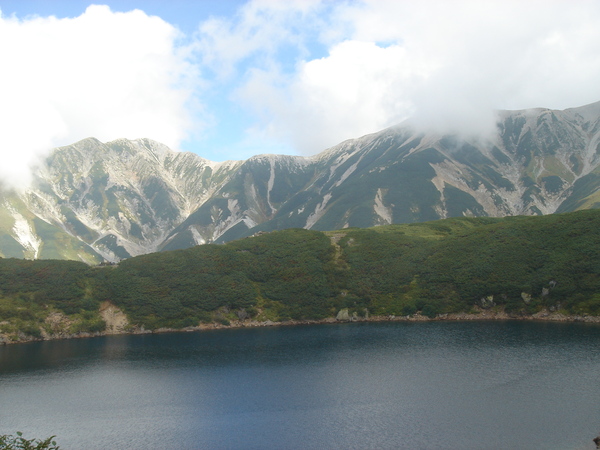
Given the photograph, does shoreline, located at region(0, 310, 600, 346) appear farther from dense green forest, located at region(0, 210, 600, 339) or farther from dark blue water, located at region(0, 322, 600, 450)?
dark blue water, located at region(0, 322, 600, 450)

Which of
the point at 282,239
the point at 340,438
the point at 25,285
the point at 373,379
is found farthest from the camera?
the point at 282,239

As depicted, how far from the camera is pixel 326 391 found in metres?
68.2

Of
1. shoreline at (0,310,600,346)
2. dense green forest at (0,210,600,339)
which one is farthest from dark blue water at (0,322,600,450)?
dense green forest at (0,210,600,339)

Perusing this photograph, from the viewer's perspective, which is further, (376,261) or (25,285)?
(376,261)

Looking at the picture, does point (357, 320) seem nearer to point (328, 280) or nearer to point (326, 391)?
point (328, 280)

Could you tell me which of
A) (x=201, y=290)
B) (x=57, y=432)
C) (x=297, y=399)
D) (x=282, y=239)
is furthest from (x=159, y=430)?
(x=282, y=239)

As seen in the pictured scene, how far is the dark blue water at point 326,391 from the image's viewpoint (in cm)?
5281

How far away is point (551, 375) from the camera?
220 ft

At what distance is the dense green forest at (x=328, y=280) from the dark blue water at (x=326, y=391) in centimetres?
1391

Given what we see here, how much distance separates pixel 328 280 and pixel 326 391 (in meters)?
69.0

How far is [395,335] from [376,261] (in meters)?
41.4

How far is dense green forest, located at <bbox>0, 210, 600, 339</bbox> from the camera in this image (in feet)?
376

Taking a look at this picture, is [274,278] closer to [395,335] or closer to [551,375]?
[395,335]

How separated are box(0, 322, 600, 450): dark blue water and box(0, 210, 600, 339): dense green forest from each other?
1391 cm
